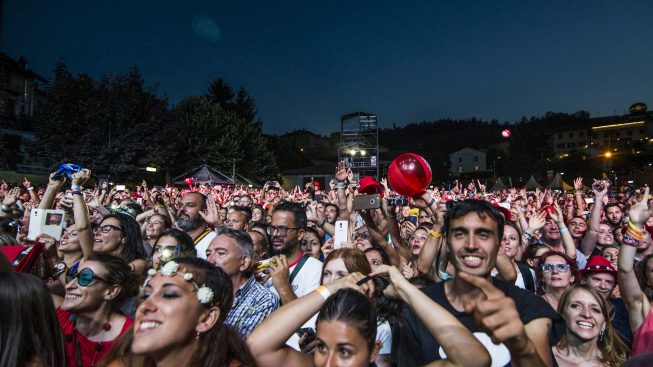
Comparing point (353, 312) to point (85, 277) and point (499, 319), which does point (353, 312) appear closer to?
point (499, 319)

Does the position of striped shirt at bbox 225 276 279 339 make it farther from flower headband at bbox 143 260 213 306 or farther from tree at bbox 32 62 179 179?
tree at bbox 32 62 179 179

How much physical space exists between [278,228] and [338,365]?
2713 millimetres

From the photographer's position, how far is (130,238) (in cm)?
445

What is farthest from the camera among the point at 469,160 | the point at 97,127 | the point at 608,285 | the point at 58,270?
the point at 469,160

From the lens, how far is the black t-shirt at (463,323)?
6.99ft

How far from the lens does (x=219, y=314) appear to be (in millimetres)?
2352

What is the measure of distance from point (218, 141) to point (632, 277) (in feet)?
122

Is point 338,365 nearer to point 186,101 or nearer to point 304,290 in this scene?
point 304,290

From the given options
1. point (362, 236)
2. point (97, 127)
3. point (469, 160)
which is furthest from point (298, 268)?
point (469, 160)

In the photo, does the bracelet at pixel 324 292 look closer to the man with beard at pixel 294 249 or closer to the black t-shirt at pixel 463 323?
the black t-shirt at pixel 463 323

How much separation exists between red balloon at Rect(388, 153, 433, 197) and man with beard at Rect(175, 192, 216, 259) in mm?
2654

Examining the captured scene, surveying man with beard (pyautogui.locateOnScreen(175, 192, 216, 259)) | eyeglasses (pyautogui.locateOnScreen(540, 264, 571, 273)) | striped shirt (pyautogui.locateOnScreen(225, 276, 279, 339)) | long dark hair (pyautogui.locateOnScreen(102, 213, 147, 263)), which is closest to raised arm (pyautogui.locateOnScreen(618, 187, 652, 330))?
eyeglasses (pyautogui.locateOnScreen(540, 264, 571, 273))

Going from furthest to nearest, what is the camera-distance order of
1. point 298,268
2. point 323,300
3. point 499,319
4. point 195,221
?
point 195,221 < point 298,268 < point 323,300 < point 499,319

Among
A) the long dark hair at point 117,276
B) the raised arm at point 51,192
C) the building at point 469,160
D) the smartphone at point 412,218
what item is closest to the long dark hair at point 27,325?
the long dark hair at point 117,276
